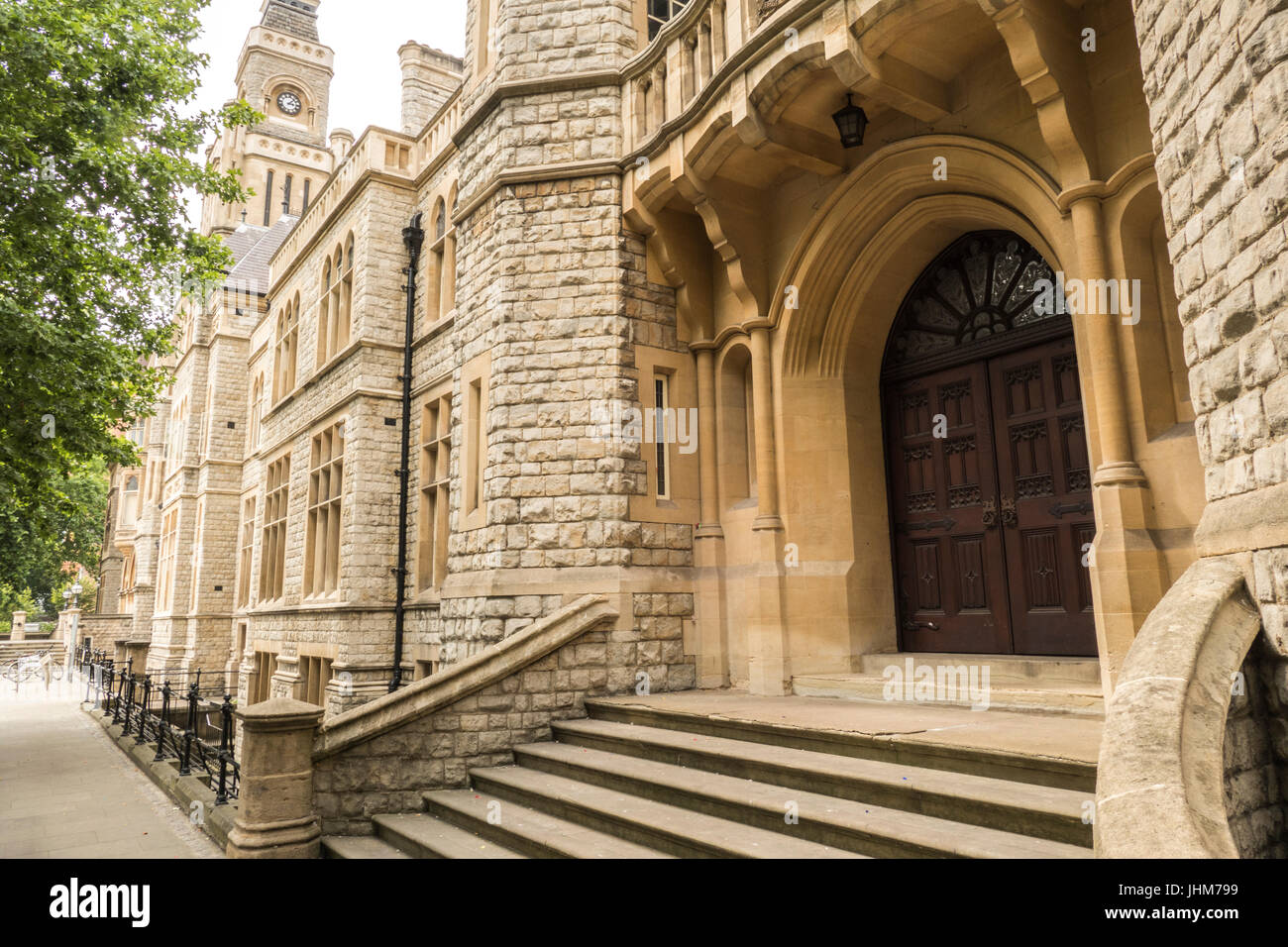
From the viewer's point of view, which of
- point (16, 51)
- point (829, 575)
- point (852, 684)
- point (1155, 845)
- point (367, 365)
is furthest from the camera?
point (367, 365)

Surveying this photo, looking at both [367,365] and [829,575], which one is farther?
[367,365]

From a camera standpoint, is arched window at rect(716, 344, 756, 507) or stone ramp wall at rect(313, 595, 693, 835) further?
arched window at rect(716, 344, 756, 507)

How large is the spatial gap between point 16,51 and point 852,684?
12.4m

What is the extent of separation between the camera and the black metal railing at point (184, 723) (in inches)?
317

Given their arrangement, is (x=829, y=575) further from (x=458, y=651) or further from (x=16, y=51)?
(x=16, y=51)

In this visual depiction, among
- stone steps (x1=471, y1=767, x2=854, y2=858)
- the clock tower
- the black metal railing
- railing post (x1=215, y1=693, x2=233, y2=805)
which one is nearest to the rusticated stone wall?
stone steps (x1=471, y1=767, x2=854, y2=858)

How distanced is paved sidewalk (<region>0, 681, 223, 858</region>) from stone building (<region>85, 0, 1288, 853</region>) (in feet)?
9.99

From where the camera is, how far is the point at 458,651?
8.58 meters

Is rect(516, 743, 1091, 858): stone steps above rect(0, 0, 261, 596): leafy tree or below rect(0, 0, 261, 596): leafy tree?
below

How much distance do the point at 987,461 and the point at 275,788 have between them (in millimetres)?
6422

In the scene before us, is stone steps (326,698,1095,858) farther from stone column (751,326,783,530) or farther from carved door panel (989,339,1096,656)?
stone column (751,326,783,530)

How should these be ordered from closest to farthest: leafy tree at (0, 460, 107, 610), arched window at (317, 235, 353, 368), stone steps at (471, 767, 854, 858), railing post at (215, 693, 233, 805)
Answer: stone steps at (471, 767, 854, 858), railing post at (215, 693, 233, 805), arched window at (317, 235, 353, 368), leafy tree at (0, 460, 107, 610)

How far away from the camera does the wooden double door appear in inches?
259
